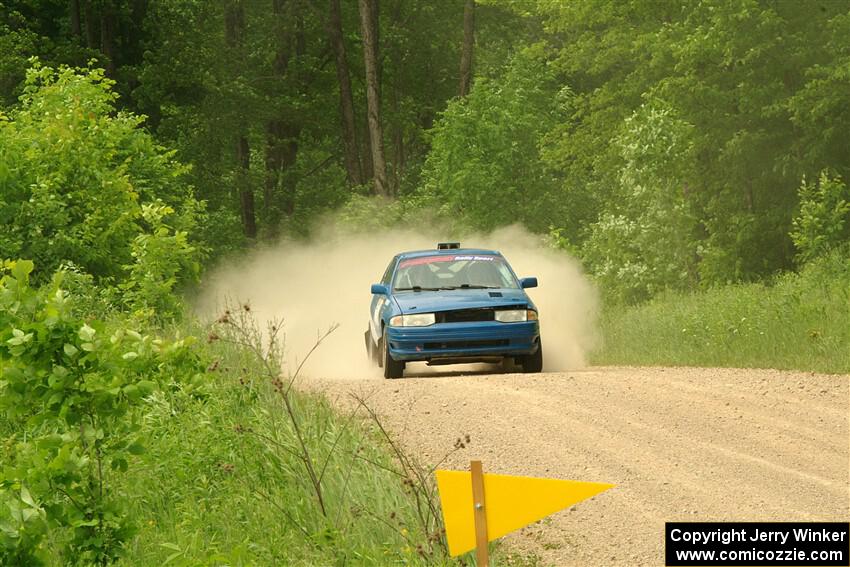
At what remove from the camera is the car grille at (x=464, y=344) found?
16.7 metres

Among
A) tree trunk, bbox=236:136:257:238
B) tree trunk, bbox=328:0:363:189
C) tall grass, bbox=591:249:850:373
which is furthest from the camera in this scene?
tree trunk, bbox=236:136:257:238

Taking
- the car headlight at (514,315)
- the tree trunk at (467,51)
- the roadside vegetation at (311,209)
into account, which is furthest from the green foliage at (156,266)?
the tree trunk at (467,51)

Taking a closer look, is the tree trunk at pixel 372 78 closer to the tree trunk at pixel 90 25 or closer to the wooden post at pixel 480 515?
the tree trunk at pixel 90 25

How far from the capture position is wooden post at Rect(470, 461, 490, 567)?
6.30 metres

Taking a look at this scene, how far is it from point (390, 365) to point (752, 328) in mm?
5048

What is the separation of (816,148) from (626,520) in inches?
680

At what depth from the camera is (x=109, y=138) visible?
20797 millimetres

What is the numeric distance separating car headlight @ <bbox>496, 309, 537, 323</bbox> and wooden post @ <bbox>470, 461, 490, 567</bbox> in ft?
34.7

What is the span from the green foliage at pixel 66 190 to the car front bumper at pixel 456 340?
12.3 ft

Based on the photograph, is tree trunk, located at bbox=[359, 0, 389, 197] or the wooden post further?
tree trunk, located at bbox=[359, 0, 389, 197]

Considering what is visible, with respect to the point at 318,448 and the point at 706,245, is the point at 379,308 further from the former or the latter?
the point at 706,245

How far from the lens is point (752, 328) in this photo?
18656 mm

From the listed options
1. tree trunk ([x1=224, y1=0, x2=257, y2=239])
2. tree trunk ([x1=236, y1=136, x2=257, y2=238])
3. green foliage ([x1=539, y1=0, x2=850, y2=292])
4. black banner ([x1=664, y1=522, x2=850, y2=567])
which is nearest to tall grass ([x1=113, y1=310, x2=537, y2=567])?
black banner ([x1=664, y1=522, x2=850, y2=567])

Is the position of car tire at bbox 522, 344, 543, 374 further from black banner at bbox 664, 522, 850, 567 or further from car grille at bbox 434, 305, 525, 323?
black banner at bbox 664, 522, 850, 567
